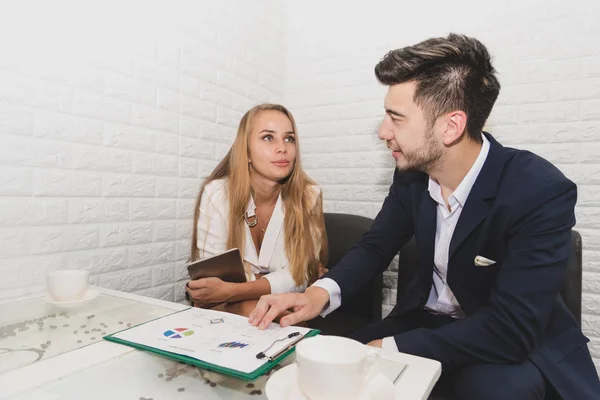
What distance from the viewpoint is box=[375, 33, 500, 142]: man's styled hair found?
120 cm

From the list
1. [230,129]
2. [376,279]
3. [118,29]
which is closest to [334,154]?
[230,129]

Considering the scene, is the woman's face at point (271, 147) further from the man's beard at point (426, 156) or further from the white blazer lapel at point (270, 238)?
the man's beard at point (426, 156)

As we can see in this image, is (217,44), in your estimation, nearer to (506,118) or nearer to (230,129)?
(230,129)

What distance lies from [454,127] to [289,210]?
0.80 m

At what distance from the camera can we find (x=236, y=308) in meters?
1.44

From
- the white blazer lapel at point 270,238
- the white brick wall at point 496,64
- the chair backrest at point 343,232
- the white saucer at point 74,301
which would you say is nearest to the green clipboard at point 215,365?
the white saucer at point 74,301

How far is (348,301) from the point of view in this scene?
165cm

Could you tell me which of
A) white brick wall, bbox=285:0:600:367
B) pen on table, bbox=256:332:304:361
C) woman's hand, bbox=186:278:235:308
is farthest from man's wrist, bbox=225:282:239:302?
white brick wall, bbox=285:0:600:367

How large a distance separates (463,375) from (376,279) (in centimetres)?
69

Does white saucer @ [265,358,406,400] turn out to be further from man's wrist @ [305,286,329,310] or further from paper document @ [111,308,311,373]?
man's wrist @ [305,286,329,310]

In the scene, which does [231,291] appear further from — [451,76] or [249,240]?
[451,76]

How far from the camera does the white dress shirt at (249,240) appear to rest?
1601mm

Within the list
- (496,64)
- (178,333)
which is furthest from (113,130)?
(496,64)

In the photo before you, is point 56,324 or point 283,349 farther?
point 56,324
